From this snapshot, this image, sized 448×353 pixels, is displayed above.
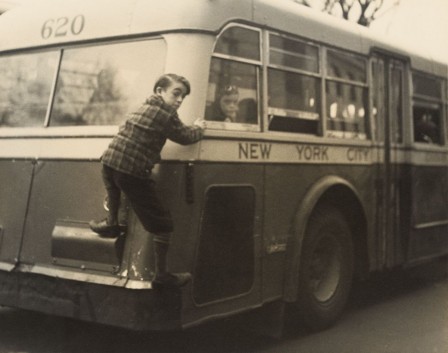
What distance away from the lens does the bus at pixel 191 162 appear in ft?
14.6

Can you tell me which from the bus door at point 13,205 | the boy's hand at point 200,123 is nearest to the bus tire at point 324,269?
the boy's hand at point 200,123

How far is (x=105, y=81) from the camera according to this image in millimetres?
4812

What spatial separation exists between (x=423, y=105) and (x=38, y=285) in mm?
4909

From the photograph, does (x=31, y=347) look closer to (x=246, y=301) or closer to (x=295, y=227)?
(x=246, y=301)

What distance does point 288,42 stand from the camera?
5383 millimetres

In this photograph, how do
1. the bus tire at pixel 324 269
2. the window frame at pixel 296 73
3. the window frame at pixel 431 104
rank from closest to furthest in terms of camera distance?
the window frame at pixel 296 73
the bus tire at pixel 324 269
the window frame at pixel 431 104

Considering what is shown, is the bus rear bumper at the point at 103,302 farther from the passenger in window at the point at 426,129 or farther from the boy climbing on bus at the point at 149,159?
the passenger in window at the point at 426,129

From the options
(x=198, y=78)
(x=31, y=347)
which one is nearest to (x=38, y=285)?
(x=31, y=347)

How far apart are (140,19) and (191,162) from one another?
112cm

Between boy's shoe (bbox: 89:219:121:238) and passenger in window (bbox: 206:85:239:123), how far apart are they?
1.01 m

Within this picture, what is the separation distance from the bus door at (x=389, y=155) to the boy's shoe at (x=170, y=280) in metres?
2.90

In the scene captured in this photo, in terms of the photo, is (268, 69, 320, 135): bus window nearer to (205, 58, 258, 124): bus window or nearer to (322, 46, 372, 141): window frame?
(322, 46, 372, 141): window frame

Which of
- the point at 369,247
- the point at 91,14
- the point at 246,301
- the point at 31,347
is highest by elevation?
the point at 91,14

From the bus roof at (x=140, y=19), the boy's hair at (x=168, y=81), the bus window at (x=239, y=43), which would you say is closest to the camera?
the boy's hair at (x=168, y=81)
